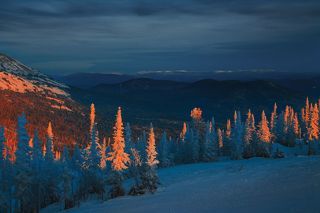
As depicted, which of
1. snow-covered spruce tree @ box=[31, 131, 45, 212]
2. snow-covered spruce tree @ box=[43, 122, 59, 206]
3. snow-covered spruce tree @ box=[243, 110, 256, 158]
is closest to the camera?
snow-covered spruce tree @ box=[31, 131, 45, 212]

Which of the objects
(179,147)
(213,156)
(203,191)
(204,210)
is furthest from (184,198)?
(179,147)

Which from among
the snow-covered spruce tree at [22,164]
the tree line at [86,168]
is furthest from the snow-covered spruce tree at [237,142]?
the snow-covered spruce tree at [22,164]

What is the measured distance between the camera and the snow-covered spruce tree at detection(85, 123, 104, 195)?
58263 mm

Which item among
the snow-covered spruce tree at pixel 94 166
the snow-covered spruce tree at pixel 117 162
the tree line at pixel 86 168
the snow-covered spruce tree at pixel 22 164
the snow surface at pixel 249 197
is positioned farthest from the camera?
the snow-covered spruce tree at pixel 94 166

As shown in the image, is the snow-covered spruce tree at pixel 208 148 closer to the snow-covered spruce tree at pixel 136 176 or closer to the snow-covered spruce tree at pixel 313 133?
the snow-covered spruce tree at pixel 313 133

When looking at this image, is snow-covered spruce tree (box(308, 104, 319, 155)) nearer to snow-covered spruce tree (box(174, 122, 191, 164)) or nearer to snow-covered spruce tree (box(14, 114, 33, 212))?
snow-covered spruce tree (box(174, 122, 191, 164))

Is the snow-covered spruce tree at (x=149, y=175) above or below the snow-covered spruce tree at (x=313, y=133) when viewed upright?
below

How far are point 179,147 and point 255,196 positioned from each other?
218ft

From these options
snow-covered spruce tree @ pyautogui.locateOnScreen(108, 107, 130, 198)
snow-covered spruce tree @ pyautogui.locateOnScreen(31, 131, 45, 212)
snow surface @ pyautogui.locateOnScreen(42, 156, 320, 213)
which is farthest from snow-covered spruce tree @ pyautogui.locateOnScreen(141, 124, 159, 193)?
snow-covered spruce tree @ pyautogui.locateOnScreen(31, 131, 45, 212)

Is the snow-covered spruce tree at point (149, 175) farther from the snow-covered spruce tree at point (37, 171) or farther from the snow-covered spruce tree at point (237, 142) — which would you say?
the snow-covered spruce tree at point (237, 142)

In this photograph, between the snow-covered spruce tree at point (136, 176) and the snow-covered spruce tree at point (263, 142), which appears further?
the snow-covered spruce tree at point (263, 142)

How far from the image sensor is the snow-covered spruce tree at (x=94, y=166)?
58263 mm

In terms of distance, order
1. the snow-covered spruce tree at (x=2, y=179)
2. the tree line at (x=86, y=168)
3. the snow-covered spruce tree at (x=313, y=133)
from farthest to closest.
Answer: the snow-covered spruce tree at (x=313, y=133) < the snow-covered spruce tree at (x=2, y=179) < the tree line at (x=86, y=168)

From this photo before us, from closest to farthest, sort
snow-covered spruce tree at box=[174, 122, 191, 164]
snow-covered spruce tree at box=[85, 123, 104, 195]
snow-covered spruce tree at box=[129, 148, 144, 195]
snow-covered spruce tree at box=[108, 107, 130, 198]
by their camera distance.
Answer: snow-covered spruce tree at box=[129, 148, 144, 195]
snow-covered spruce tree at box=[108, 107, 130, 198]
snow-covered spruce tree at box=[85, 123, 104, 195]
snow-covered spruce tree at box=[174, 122, 191, 164]
